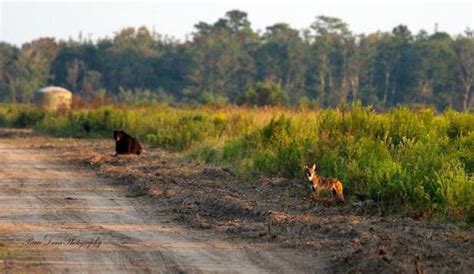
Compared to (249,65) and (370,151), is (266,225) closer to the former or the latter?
(370,151)

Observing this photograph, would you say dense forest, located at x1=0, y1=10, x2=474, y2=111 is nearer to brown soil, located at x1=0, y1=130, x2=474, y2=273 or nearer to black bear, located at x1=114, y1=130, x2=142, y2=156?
black bear, located at x1=114, y1=130, x2=142, y2=156

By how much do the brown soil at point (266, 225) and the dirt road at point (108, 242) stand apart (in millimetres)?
30

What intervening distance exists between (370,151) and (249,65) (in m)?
59.2

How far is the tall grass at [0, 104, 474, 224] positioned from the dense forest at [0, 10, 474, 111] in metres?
36.3

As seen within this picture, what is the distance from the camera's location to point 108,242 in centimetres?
974

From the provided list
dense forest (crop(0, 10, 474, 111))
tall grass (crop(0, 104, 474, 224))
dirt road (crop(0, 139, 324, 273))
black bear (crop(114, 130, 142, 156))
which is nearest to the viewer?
dirt road (crop(0, 139, 324, 273))

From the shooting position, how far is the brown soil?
8.46m

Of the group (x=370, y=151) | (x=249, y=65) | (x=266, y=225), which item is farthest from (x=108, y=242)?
(x=249, y=65)

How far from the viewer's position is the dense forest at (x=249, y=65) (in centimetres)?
6097

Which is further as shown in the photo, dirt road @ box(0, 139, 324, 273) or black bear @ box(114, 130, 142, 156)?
black bear @ box(114, 130, 142, 156)

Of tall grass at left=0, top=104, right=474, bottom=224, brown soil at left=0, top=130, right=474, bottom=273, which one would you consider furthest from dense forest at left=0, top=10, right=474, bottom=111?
brown soil at left=0, top=130, right=474, bottom=273

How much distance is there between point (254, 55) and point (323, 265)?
6847 cm

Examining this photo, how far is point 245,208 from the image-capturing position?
39.8ft

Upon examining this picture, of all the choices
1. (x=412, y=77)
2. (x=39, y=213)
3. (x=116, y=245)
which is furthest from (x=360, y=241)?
(x=412, y=77)
